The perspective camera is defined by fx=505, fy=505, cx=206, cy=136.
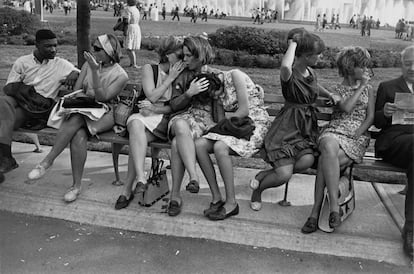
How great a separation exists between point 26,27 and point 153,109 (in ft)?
44.8

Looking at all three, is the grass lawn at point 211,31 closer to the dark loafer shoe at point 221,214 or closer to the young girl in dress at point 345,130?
the young girl in dress at point 345,130

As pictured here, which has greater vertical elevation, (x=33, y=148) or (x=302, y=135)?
(x=302, y=135)

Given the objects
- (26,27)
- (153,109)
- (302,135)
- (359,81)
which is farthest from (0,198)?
(26,27)

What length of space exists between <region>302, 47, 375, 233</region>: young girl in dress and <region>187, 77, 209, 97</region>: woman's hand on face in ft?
3.23

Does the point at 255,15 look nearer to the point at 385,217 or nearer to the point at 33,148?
the point at 33,148

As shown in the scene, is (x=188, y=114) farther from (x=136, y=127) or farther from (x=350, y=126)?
(x=350, y=126)

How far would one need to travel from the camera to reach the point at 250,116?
13.4 ft

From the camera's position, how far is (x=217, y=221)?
3.79 metres

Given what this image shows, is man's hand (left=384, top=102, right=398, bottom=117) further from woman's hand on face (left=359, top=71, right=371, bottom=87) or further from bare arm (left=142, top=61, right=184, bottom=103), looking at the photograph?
bare arm (left=142, top=61, right=184, bottom=103)

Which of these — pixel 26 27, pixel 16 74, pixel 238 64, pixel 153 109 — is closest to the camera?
pixel 153 109

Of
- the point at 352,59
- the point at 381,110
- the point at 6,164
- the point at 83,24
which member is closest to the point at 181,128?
the point at 352,59

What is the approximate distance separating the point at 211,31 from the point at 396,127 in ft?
30.3

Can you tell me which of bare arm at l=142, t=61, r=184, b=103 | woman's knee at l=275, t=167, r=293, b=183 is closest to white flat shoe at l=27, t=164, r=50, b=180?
bare arm at l=142, t=61, r=184, b=103

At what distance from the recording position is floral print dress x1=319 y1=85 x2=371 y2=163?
376 cm
